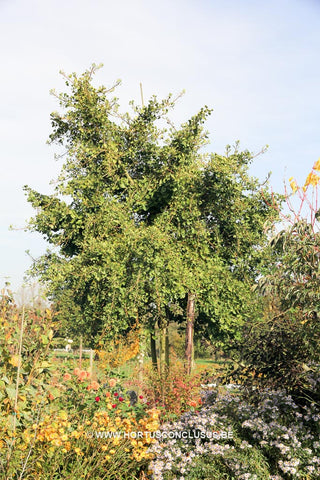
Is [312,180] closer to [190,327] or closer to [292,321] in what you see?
[292,321]

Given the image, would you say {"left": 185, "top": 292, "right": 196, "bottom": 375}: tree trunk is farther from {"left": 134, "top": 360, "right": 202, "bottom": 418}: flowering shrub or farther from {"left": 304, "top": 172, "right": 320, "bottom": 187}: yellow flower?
{"left": 304, "top": 172, "right": 320, "bottom": 187}: yellow flower

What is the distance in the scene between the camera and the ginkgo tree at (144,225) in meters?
10.2

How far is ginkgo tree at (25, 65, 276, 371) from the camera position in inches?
402

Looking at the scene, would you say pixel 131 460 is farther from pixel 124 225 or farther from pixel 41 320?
pixel 124 225

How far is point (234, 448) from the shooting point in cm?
500

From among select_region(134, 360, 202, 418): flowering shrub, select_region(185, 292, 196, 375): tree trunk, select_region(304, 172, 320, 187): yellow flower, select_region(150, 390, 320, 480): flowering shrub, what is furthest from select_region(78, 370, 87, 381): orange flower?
select_region(185, 292, 196, 375): tree trunk

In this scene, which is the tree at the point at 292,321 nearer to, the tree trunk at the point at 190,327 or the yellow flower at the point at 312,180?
the yellow flower at the point at 312,180

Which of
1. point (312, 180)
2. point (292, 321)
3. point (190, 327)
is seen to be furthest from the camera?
point (190, 327)

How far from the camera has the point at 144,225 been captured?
36.7 feet

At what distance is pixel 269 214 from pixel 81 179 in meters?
4.87

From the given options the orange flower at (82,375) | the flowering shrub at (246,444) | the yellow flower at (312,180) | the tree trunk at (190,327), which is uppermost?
the yellow flower at (312,180)

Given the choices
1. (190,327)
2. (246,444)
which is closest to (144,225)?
(190,327)

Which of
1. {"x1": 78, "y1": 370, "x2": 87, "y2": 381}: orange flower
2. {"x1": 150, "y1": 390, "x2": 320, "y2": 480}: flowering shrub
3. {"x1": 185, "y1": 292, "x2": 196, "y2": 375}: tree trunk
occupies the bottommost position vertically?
{"x1": 150, "y1": 390, "x2": 320, "y2": 480}: flowering shrub

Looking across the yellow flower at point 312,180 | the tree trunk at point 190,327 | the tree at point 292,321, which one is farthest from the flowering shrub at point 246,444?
the tree trunk at point 190,327
